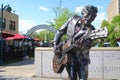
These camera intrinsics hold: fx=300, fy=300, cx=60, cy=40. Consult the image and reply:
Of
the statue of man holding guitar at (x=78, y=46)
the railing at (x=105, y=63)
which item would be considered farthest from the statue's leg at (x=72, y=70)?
the railing at (x=105, y=63)

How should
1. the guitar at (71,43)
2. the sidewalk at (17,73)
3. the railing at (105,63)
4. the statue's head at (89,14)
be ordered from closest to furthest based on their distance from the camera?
the guitar at (71,43) < the statue's head at (89,14) < the railing at (105,63) < the sidewalk at (17,73)

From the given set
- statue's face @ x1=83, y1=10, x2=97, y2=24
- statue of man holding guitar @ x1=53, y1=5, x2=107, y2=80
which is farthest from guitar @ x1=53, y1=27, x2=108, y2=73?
Answer: statue's face @ x1=83, y1=10, x2=97, y2=24

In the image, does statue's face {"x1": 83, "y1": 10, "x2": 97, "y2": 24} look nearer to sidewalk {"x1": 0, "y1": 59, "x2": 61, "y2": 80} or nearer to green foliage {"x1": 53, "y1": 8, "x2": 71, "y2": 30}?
sidewalk {"x1": 0, "y1": 59, "x2": 61, "y2": 80}

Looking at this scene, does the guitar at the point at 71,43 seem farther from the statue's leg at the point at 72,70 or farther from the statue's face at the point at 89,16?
the statue's face at the point at 89,16

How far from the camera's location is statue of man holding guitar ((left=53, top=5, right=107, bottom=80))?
4.25 metres

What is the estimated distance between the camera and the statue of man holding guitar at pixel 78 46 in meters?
4.25

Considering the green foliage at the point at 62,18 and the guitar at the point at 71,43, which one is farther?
the green foliage at the point at 62,18

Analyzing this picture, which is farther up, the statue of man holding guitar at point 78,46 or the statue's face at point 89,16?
the statue's face at point 89,16

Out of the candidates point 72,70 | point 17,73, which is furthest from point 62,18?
point 72,70

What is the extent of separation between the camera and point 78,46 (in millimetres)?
4281

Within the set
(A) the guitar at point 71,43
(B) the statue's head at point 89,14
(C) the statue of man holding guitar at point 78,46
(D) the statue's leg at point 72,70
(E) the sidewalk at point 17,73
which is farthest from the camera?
(E) the sidewalk at point 17,73

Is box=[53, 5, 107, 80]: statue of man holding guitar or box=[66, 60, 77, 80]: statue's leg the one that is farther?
box=[66, 60, 77, 80]: statue's leg

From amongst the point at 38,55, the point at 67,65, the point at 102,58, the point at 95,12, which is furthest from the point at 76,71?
the point at 38,55

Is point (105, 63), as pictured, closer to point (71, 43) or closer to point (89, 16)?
point (71, 43)
